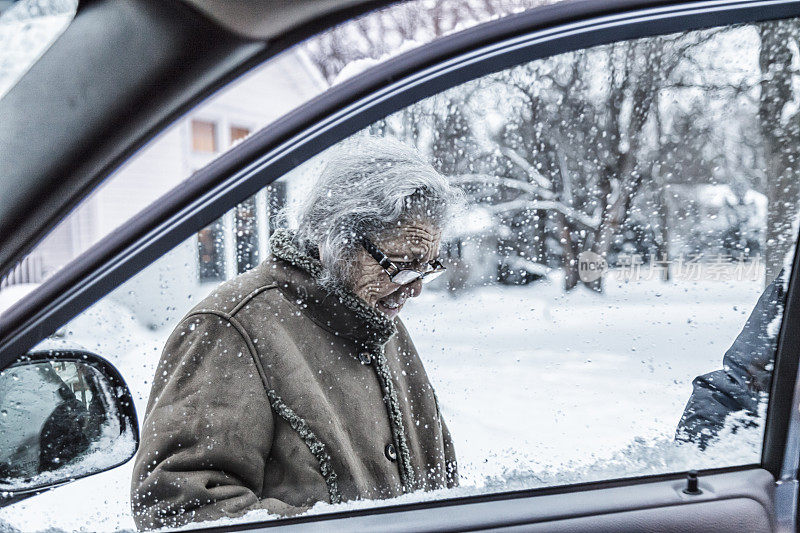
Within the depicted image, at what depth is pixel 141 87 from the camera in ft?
4.23

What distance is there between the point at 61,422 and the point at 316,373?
1.59 feet

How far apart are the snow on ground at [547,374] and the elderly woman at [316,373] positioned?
0.05 metres

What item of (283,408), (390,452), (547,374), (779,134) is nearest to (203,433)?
(283,408)

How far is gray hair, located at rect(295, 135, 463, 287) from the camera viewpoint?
1.45 meters

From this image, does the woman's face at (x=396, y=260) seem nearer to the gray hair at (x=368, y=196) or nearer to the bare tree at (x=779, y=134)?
the gray hair at (x=368, y=196)

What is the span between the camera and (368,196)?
1.53m

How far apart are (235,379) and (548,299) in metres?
0.63

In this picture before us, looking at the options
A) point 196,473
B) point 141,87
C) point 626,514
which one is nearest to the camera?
point 141,87

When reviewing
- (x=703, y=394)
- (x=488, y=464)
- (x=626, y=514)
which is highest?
(x=703, y=394)

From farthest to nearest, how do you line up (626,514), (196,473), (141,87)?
(626,514) → (196,473) → (141,87)

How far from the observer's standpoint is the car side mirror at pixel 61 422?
1.35 m

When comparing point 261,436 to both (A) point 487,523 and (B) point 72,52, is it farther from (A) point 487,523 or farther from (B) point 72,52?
(B) point 72,52

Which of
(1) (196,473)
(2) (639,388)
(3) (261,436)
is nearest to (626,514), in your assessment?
(2) (639,388)

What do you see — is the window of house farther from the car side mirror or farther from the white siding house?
the car side mirror
